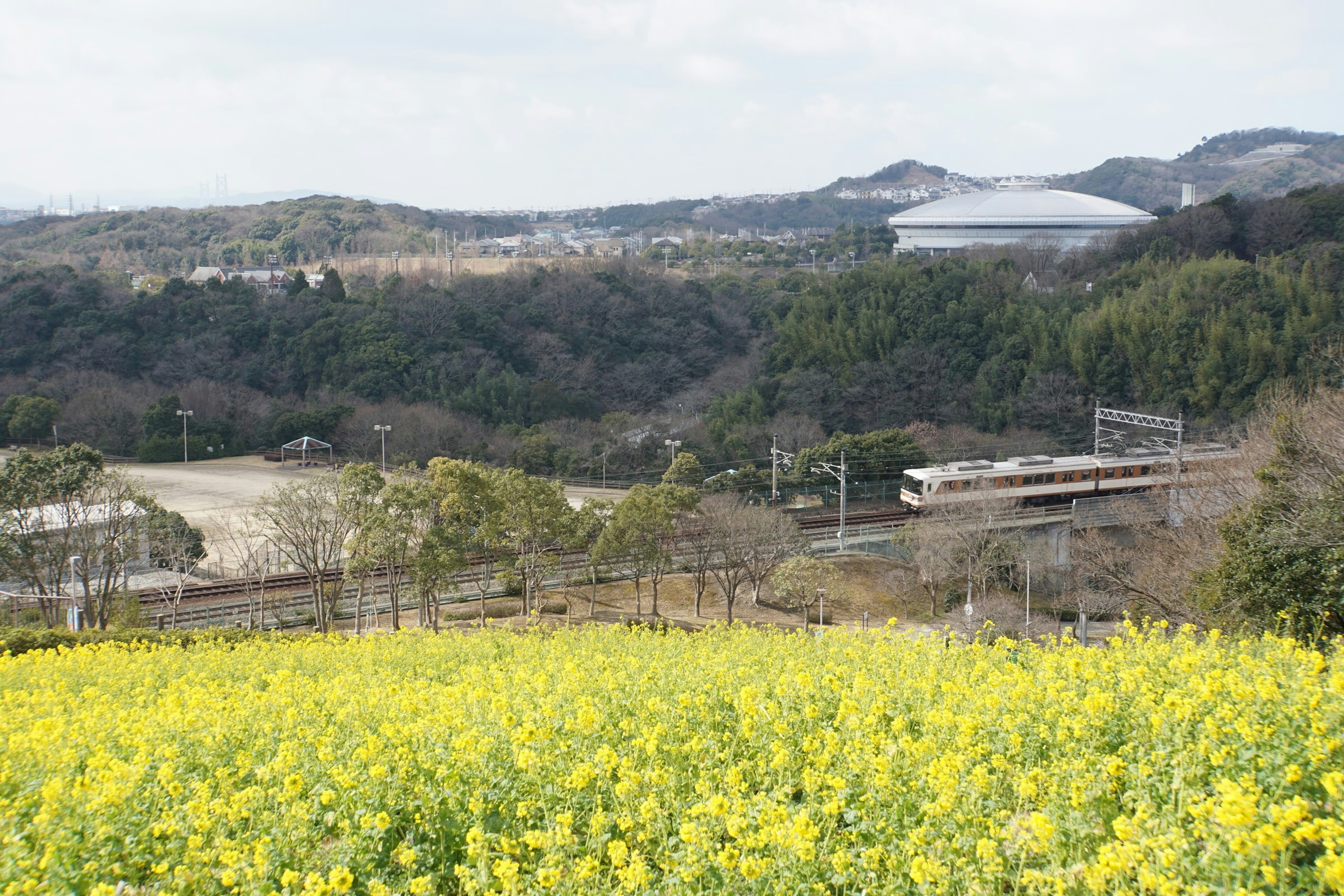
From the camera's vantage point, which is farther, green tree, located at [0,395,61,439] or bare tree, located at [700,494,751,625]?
green tree, located at [0,395,61,439]

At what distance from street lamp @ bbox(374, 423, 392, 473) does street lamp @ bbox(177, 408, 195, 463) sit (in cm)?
626

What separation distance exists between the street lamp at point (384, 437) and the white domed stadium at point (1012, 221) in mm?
44817

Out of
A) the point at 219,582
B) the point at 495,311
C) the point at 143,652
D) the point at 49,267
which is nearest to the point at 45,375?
the point at 49,267

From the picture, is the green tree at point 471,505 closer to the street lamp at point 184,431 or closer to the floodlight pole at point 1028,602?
the floodlight pole at point 1028,602

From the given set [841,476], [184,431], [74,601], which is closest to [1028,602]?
[841,476]

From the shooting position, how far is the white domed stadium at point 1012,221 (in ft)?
216

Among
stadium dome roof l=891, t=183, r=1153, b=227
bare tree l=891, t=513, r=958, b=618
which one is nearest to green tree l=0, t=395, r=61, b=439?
bare tree l=891, t=513, r=958, b=618

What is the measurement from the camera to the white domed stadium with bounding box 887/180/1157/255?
6588 centimetres

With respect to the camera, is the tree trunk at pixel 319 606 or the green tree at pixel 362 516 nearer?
the green tree at pixel 362 516

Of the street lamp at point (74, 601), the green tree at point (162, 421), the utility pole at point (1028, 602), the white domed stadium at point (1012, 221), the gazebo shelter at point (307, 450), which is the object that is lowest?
the utility pole at point (1028, 602)

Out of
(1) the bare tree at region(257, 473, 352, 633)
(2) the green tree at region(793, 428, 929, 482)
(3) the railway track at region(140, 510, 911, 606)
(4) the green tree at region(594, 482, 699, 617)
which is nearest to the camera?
(1) the bare tree at region(257, 473, 352, 633)

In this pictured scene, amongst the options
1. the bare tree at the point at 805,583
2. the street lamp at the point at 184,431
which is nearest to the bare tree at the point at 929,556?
the bare tree at the point at 805,583

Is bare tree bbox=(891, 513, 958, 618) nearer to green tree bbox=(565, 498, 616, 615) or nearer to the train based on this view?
the train

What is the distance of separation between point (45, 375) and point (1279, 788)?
44086 millimetres
